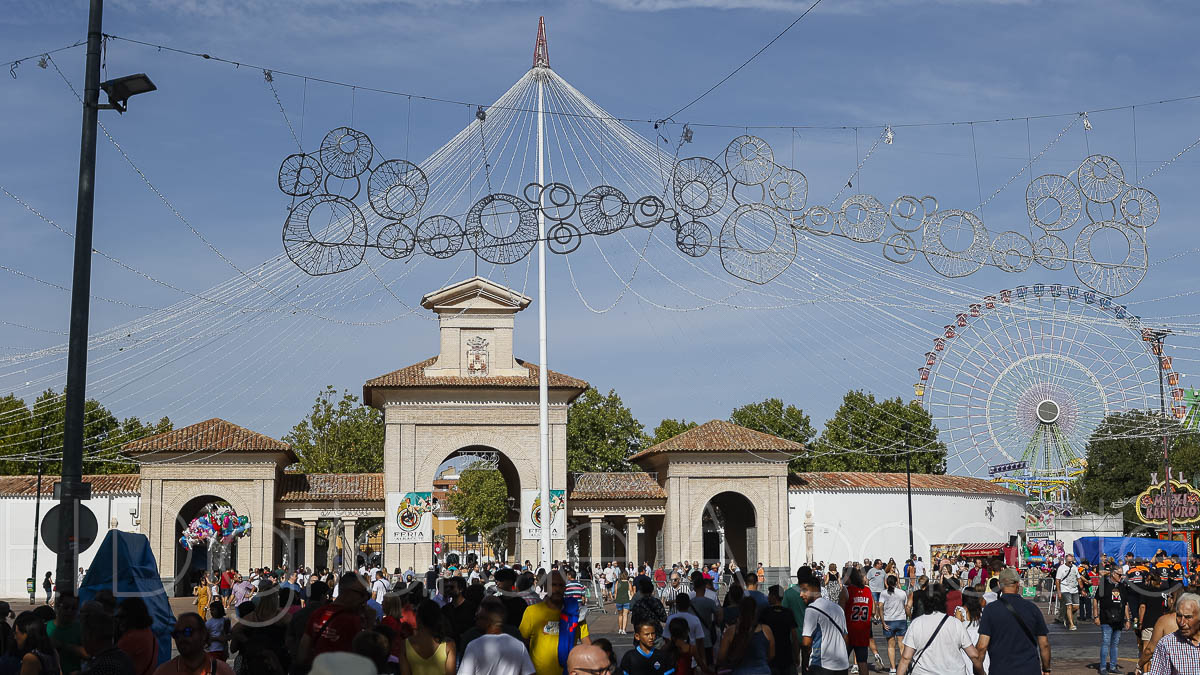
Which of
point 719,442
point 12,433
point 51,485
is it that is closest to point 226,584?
point 51,485

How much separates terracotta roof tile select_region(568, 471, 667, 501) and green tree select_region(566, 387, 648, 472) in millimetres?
31410

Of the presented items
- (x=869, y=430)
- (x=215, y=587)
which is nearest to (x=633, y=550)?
(x=215, y=587)

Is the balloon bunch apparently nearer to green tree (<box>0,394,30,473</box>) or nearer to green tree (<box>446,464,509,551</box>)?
green tree (<box>0,394,30,473</box>)

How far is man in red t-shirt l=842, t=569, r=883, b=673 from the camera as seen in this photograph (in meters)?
15.1

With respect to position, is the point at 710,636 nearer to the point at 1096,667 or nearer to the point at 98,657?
the point at 98,657

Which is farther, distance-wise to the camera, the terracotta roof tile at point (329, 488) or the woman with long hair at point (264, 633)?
the terracotta roof tile at point (329, 488)

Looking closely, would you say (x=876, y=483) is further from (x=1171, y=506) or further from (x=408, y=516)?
(x=408, y=516)

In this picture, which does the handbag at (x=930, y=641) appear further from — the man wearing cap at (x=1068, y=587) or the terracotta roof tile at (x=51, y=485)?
the terracotta roof tile at (x=51, y=485)

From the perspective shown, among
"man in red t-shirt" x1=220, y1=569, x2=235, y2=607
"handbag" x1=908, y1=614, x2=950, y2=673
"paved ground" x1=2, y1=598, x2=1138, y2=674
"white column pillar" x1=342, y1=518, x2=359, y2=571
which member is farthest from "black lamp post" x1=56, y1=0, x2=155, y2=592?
"white column pillar" x1=342, y1=518, x2=359, y2=571

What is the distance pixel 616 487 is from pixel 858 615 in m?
38.4

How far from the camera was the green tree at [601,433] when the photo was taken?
283 ft

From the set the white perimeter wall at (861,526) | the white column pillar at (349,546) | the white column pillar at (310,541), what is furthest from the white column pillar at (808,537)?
the white column pillar at (310,541)

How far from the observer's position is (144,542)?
1381 centimetres

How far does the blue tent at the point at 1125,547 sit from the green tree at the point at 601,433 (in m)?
44.2
